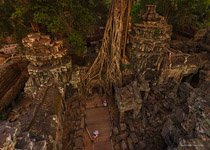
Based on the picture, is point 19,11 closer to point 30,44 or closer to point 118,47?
point 30,44

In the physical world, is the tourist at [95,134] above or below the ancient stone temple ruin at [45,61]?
below

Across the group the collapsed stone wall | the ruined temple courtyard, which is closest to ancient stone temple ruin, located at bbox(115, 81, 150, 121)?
the ruined temple courtyard

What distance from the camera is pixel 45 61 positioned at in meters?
9.27

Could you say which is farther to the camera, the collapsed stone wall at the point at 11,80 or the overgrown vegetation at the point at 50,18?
the collapsed stone wall at the point at 11,80

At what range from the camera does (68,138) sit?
9.13 meters

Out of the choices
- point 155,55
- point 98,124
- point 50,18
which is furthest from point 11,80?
point 155,55

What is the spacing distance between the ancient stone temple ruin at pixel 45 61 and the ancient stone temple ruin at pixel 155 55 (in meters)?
3.70

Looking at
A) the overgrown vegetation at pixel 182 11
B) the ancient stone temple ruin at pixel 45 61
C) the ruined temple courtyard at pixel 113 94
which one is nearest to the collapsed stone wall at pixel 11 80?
the ruined temple courtyard at pixel 113 94

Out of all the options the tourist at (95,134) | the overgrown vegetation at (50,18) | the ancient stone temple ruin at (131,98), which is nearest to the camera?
the overgrown vegetation at (50,18)

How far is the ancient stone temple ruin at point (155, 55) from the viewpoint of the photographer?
9805 mm

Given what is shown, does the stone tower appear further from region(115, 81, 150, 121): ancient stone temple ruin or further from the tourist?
the tourist

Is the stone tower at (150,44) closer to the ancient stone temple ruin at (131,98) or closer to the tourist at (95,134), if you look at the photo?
the ancient stone temple ruin at (131,98)

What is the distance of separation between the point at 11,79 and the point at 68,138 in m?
6.29

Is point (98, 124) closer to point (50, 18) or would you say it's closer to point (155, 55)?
point (155, 55)
